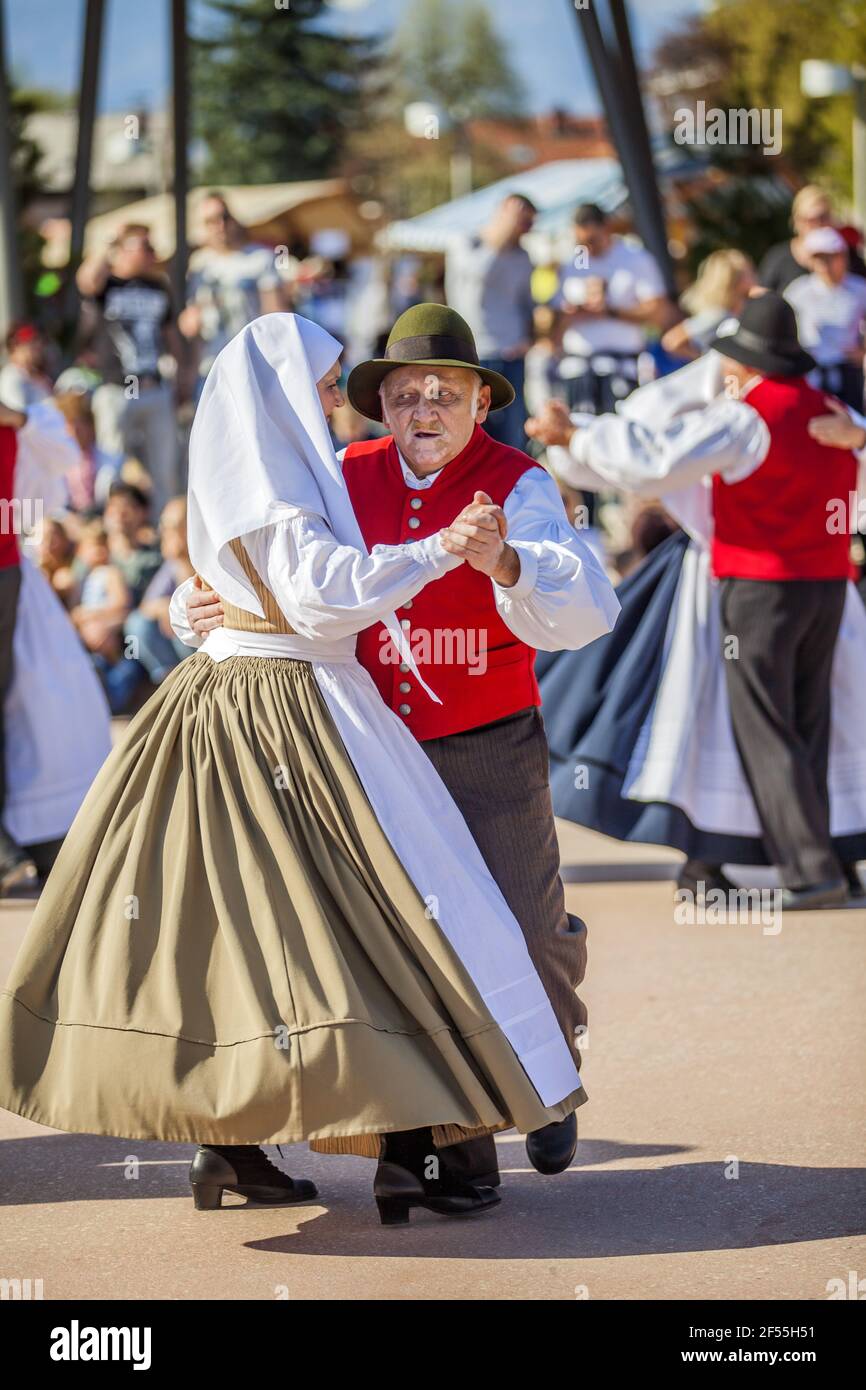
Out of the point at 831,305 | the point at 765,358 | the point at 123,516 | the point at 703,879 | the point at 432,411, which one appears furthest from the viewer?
the point at 123,516

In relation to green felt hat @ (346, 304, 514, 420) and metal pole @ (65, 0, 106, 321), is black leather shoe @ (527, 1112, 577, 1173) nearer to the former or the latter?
green felt hat @ (346, 304, 514, 420)

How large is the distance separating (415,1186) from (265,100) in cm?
6157

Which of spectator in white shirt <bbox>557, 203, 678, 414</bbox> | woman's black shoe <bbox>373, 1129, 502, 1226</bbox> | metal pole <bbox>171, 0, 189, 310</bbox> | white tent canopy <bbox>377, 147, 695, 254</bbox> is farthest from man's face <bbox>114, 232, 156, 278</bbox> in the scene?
white tent canopy <bbox>377, 147, 695, 254</bbox>

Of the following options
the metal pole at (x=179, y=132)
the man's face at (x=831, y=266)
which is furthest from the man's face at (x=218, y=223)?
the man's face at (x=831, y=266)

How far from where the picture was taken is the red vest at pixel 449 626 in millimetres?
4578

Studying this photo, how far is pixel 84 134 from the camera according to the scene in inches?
558

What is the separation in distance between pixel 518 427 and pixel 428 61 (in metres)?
80.3

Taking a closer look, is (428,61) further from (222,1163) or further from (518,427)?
(222,1163)

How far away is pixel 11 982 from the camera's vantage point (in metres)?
4.30

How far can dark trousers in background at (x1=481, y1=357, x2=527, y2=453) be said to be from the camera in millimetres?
11391

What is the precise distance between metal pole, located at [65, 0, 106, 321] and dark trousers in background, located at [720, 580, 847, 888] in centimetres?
743

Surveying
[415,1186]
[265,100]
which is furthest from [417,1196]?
[265,100]

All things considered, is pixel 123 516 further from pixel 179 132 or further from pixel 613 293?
pixel 179 132

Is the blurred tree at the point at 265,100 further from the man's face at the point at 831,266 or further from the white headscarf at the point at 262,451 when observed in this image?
the white headscarf at the point at 262,451
